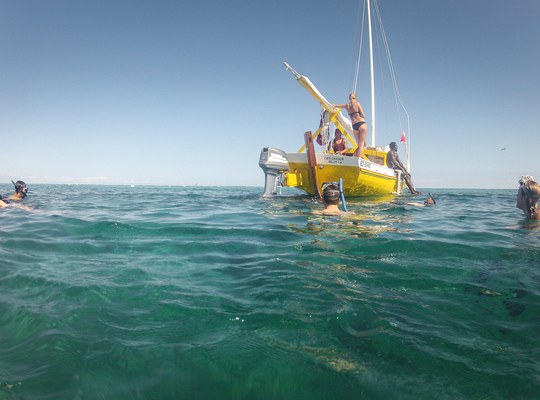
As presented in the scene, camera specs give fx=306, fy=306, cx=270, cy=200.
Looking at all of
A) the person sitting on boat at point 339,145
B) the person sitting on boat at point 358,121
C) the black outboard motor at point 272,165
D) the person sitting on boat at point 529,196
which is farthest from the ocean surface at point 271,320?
the person sitting on boat at point 339,145

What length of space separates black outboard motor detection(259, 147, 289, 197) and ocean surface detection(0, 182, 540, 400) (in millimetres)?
9644

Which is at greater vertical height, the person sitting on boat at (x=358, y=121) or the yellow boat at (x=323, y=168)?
the person sitting on boat at (x=358, y=121)

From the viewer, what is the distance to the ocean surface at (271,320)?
185cm

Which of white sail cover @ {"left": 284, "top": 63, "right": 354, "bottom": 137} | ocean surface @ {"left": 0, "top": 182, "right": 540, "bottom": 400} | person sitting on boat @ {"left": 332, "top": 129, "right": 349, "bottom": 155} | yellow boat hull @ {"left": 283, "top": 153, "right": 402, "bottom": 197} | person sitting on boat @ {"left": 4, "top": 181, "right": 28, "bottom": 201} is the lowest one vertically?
ocean surface @ {"left": 0, "top": 182, "right": 540, "bottom": 400}

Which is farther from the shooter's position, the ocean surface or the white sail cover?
the white sail cover

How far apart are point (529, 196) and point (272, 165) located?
32.4 feet

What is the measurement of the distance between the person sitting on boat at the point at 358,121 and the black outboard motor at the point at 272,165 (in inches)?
129

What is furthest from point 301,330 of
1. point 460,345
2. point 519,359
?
point 519,359

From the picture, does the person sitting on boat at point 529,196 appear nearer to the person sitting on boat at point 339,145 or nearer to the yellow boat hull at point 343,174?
the yellow boat hull at point 343,174

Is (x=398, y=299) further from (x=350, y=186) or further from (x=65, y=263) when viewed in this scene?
(x=350, y=186)

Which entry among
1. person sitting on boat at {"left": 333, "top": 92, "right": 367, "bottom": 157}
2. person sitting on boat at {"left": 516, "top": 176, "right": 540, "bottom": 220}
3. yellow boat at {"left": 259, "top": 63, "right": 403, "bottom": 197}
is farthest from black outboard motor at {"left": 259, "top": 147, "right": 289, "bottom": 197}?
person sitting on boat at {"left": 516, "top": 176, "right": 540, "bottom": 220}

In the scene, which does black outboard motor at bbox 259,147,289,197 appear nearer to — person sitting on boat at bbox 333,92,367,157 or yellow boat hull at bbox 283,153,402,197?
yellow boat hull at bbox 283,153,402,197

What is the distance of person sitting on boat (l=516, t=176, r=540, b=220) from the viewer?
6.01 m

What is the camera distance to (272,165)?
1448cm
